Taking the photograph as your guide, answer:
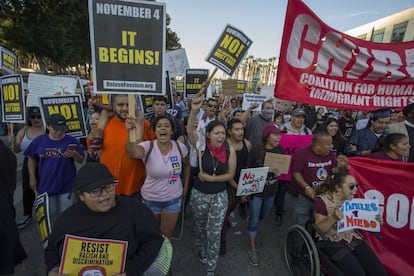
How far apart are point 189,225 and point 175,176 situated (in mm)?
1718

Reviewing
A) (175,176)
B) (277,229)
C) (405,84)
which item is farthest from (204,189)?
(405,84)

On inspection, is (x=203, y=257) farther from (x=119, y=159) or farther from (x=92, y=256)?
(x=92, y=256)

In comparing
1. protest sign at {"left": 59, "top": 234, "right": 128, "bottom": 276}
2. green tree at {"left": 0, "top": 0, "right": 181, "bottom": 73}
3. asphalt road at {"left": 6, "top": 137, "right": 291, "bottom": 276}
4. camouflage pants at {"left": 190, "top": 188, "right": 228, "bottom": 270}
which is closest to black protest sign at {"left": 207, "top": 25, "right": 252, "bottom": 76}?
camouflage pants at {"left": 190, "top": 188, "right": 228, "bottom": 270}

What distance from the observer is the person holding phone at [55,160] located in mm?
3145

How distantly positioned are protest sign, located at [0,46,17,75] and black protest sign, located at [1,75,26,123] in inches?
31.9

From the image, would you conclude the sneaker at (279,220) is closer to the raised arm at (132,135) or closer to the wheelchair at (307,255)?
the wheelchair at (307,255)

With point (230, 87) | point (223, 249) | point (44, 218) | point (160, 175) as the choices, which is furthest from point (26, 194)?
point (230, 87)

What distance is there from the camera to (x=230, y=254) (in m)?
3.51

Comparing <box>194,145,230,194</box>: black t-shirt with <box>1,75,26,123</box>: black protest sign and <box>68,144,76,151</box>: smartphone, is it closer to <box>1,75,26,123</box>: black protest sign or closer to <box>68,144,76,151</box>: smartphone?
<box>68,144,76,151</box>: smartphone

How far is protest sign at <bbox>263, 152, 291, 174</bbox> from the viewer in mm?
3414

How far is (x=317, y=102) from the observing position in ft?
10.2

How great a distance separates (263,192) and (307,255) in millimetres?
934

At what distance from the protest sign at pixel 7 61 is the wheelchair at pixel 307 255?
213 inches

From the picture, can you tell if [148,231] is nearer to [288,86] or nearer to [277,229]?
[288,86]
